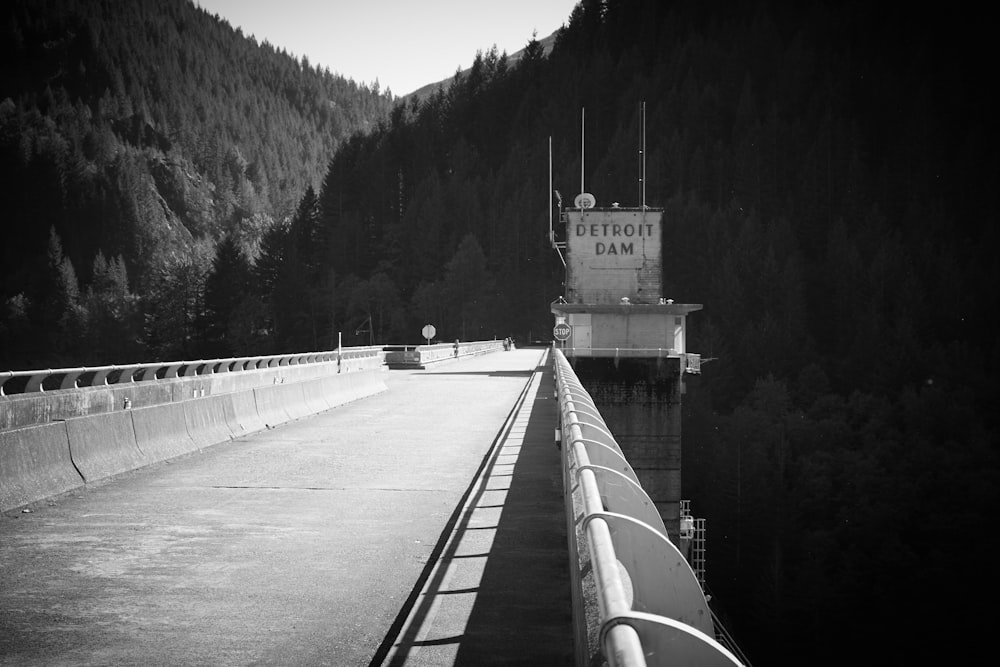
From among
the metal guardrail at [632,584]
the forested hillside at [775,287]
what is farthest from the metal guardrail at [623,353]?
the metal guardrail at [632,584]

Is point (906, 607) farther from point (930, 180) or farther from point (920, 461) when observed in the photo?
point (930, 180)

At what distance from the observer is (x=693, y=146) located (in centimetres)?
15588

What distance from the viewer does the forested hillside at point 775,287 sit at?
56.8m

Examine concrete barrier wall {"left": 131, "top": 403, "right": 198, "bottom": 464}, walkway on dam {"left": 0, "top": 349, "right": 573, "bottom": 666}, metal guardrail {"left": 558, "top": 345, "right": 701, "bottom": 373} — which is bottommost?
walkway on dam {"left": 0, "top": 349, "right": 573, "bottom": 666}

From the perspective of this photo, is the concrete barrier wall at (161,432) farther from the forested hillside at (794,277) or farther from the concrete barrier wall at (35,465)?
the forested hillside at (794,277)

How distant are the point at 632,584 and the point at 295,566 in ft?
14.9

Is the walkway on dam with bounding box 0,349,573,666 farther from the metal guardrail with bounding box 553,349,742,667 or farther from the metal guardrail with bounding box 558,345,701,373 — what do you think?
the metal guardrail with bounding box 558,345,701,373

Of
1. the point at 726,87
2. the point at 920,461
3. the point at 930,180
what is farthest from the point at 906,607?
the point at 726,87

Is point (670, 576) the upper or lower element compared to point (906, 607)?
upper

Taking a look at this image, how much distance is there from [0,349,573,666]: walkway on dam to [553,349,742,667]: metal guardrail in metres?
0.90

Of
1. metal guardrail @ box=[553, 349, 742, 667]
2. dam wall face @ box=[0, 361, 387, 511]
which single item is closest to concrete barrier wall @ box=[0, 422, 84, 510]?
dam wall face @ box=[0, 361, 387, 511]

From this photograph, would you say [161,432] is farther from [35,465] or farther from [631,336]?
[631,336]

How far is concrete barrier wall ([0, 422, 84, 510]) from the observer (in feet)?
29.8

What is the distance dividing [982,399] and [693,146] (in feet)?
249
